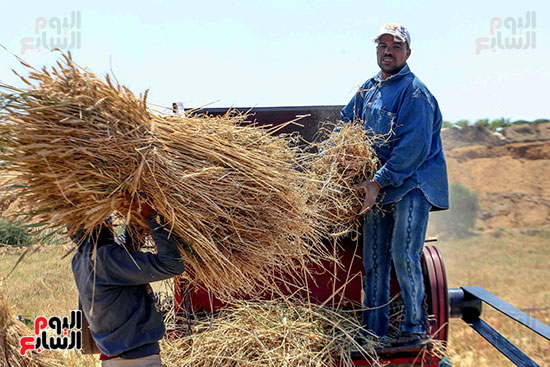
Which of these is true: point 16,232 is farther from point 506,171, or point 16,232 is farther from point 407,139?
point 506,171

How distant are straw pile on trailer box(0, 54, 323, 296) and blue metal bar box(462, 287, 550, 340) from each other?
1684 millimetres

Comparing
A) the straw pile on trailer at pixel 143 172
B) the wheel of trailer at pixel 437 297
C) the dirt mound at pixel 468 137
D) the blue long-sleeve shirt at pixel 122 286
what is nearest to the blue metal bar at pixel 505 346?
the wheel of trailer at pixel 437 297

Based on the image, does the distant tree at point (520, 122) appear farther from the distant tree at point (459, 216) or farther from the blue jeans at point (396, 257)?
the blue jeans at point (396, 257)

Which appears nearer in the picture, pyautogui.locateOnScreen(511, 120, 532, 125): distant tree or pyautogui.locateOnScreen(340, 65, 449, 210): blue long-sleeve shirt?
pyautogui.locateOnScreen(340, 65, 449, 210): blue long-sleeve shirt

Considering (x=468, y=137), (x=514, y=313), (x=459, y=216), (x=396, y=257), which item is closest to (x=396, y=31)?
(x=396, y=257)

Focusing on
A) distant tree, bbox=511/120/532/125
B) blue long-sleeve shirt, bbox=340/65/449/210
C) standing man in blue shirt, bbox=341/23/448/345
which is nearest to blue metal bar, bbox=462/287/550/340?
standing man in blue shirt, bbox=341/23/448/345

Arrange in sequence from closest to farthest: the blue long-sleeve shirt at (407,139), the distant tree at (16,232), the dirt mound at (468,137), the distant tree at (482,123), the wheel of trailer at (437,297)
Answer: the distant tree at (16,232), the blue long-sleeve shirt at (407,139), the wheel of trailer at (437,297), the dirt mound at (468,137), the distant tree at (482,123)

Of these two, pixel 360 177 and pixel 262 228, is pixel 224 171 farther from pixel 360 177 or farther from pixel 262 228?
pixel 360 177

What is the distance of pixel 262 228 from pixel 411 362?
1.32 metres

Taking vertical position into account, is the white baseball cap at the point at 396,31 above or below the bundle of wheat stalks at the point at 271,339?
above

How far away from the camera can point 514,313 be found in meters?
3.17

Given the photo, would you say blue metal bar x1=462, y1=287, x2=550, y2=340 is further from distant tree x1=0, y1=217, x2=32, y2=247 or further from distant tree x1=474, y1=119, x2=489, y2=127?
distant tree x1=474, y1=119, x2=489, y2=127

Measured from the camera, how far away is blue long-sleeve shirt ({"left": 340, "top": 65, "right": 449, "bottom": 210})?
9.20 feet

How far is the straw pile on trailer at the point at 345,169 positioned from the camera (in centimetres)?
283
